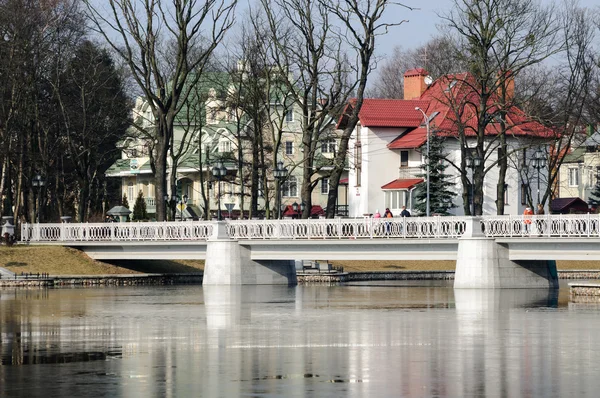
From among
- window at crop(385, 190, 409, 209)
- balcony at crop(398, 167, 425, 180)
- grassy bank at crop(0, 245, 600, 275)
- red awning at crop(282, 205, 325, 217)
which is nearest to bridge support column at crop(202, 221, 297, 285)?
grassy bank at crop(0, 245, 600, 275)

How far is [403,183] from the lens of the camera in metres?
85.9

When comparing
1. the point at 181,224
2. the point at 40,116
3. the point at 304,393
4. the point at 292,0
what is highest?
the point at 292,0

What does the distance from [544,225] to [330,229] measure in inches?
375

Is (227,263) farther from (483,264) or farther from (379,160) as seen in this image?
(379,160)

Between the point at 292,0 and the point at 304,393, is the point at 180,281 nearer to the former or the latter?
the point at 292,0

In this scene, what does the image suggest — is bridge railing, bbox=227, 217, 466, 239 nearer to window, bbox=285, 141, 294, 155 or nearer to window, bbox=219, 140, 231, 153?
window, bbox=219, 140, 231, 153

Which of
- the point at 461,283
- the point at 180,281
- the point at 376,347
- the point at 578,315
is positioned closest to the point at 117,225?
the point at 180,281

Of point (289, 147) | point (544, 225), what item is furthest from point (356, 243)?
point (289, 147)

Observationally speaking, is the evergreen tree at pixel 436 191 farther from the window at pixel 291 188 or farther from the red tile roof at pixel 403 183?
the window at pixel 291 188

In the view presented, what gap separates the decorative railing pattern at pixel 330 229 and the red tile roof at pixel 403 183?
99.6 feet

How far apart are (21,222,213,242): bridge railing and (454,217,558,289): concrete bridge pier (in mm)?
12108

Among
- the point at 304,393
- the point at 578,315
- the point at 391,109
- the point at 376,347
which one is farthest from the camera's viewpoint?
the point at 391,109

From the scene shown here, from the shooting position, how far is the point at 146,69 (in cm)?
5916

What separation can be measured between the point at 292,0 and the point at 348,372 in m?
39.7
